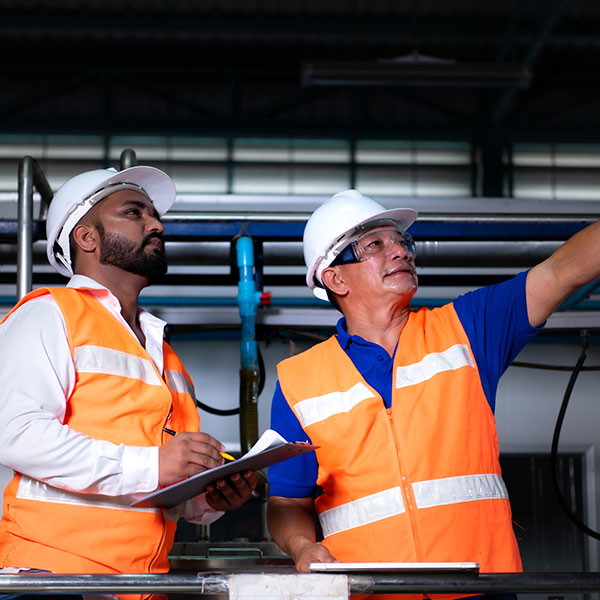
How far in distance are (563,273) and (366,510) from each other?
0.75 metres

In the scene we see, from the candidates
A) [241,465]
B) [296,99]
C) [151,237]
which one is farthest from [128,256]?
[296,99]

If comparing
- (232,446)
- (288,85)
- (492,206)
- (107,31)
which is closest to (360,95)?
(288,85)

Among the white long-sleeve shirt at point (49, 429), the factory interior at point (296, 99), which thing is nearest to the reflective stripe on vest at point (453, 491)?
the white long-sleeve shirt at point (49, 429)

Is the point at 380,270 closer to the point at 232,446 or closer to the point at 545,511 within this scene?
the point at 232,446

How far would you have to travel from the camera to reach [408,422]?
6.40 feet

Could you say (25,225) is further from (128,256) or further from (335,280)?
(335,280)

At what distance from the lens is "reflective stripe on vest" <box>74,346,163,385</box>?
1.94 metres

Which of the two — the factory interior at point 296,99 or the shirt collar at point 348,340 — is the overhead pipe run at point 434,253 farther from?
the factory interior at point 296,99

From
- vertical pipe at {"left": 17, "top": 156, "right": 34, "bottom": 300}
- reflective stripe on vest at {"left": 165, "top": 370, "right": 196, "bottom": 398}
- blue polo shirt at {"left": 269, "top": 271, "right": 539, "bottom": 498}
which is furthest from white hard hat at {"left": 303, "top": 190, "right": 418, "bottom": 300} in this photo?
vertical pipe at {"left": 17, "top": 156, "right": 34, "bottom": 300}

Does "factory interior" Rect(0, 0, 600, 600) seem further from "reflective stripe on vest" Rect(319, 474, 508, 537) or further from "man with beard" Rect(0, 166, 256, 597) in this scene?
"reflective stripe on vest" Rect(319, 474, 508, 537)

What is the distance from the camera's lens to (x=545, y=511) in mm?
4246

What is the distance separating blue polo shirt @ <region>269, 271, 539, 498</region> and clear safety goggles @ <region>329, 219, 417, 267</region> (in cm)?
32

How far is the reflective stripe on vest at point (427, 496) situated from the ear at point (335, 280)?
69 centimetres

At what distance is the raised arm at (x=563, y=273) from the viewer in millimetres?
1828
